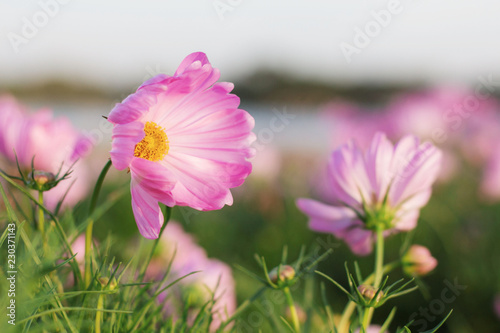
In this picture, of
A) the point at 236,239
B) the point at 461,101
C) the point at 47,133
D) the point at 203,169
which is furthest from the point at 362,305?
the point at 461,101

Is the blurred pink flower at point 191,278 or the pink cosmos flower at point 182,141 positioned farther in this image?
the blurred pink flower at point 191,278

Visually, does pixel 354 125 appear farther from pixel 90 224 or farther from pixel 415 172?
pixel 90 224

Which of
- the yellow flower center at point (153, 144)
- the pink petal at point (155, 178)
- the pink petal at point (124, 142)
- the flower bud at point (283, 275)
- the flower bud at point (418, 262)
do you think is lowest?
the flower bud at point (418, 262)

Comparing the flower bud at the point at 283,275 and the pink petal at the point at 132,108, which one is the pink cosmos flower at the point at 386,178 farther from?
the pink petal at the point at 132,108

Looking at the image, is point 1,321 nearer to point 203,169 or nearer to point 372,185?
point 203,169

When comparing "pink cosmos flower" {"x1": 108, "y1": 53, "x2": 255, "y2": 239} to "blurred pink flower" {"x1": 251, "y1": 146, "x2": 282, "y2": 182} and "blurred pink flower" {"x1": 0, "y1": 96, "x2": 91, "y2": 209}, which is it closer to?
"blurred pink flower" {"x1": 0, "y1": 96, "x2": 91, "y2": 209}

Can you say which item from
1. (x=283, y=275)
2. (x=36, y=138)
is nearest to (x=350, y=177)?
(x=283, y=275)

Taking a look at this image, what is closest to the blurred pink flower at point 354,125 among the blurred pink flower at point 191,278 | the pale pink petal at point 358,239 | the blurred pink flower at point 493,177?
the blurred pink flower at point 493,177

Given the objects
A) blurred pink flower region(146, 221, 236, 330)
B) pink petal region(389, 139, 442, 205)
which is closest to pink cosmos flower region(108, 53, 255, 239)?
blurred pink flower region(146, 221, 236, 330)
